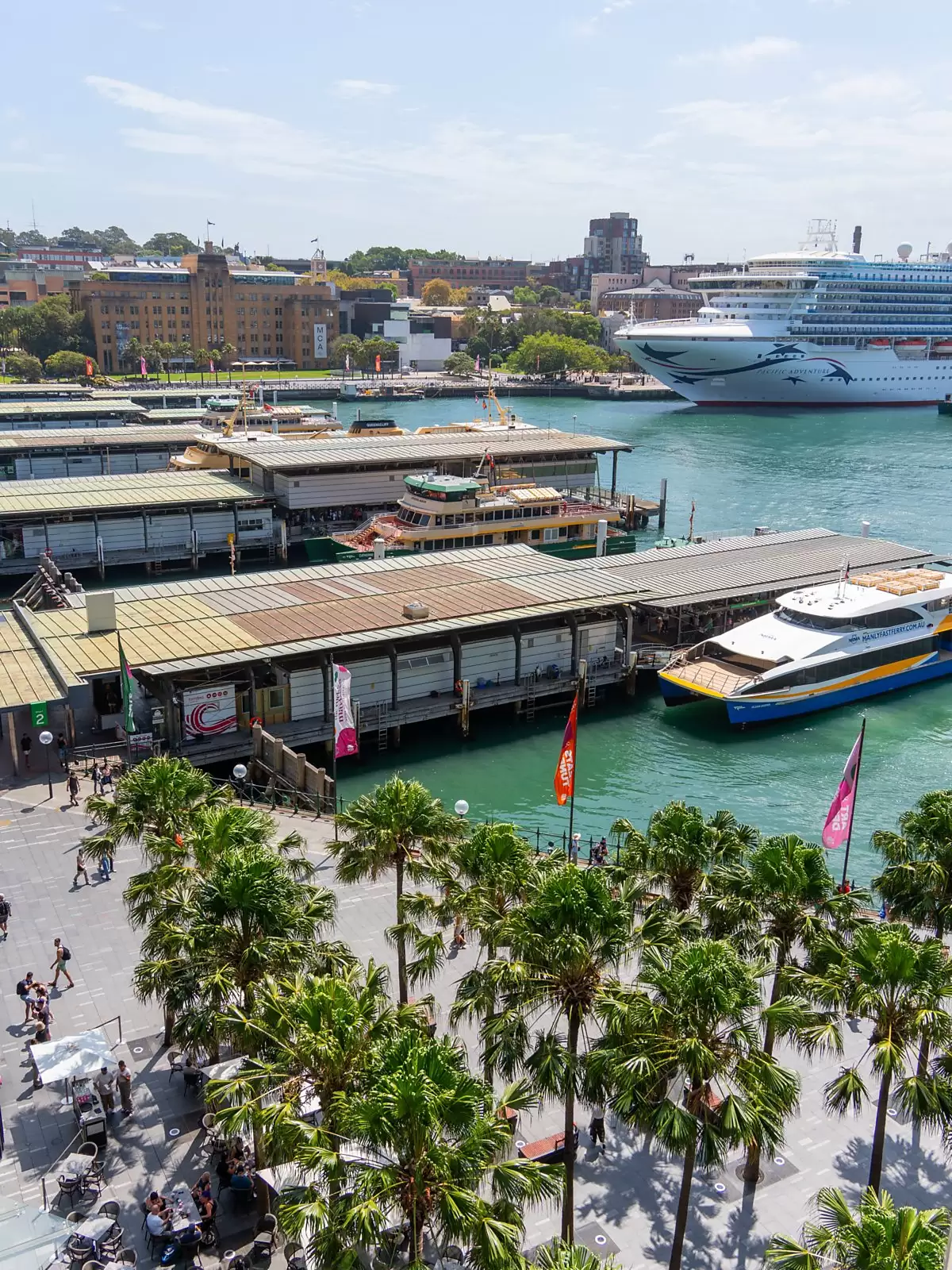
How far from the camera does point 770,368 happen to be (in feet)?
478

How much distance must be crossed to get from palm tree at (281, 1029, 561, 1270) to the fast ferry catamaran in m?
32.8

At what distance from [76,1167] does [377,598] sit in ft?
95.8

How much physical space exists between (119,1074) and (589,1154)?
828 cm

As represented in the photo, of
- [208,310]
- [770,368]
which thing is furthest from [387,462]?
[208,310]

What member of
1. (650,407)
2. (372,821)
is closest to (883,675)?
(372,821)

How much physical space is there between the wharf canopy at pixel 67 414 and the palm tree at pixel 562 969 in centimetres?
9096

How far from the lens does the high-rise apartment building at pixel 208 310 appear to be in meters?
181

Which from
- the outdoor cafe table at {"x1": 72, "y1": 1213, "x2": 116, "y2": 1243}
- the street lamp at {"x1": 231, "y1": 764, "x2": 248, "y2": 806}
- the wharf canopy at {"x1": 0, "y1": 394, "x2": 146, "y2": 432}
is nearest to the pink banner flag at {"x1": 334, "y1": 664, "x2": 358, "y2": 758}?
the street lamp at {"x1": 231, "y1": 764, "x2": 248, "y2": 806}

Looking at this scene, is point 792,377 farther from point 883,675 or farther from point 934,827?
point 934,827

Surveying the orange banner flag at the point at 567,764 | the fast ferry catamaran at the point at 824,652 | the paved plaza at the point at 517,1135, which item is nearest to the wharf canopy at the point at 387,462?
the fast ferry catamaran at the point at 824,652

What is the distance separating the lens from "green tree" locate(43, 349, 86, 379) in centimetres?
16662

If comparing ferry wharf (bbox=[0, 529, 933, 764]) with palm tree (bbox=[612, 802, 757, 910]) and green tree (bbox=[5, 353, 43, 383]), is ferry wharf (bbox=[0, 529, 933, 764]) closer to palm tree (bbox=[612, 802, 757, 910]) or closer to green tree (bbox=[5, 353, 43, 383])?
palm tree (bbox=[612, 802, 757, 910])

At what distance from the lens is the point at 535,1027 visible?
2269cm

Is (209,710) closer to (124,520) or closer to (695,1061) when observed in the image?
(695,1061)
